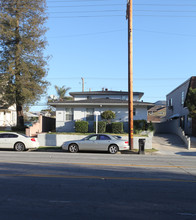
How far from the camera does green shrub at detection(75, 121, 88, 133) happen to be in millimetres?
25203

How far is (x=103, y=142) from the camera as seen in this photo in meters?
17.4

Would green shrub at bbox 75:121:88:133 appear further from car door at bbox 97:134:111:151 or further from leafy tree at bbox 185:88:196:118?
leafy tree at bbox 185:88:196:118

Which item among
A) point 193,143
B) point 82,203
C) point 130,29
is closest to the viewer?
point 82,203

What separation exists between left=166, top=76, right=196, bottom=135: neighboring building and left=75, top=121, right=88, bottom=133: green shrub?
42.9 ft

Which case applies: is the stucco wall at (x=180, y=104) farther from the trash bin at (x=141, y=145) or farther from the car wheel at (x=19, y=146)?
the car wheel at (x=19, y=146)

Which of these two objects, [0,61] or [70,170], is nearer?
[70,170]

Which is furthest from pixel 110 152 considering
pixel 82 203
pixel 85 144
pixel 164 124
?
pixel 164 124

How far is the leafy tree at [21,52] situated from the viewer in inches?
1019

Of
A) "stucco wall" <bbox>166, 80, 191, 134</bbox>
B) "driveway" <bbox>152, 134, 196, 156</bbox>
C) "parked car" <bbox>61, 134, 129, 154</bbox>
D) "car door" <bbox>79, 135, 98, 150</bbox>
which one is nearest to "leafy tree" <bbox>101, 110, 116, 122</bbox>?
"driveway" <bbox>152, 134, 196, 156</bbox>

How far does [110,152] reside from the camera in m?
17.5

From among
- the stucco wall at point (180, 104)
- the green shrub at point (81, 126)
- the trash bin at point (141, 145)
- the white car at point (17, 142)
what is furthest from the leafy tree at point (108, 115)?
the stucco wall at point (180, 104)

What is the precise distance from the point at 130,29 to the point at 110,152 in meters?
9.29

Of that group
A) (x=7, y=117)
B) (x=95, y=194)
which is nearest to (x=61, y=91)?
(x=7, y=117)

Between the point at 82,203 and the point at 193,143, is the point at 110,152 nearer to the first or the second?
the point at 193,143
